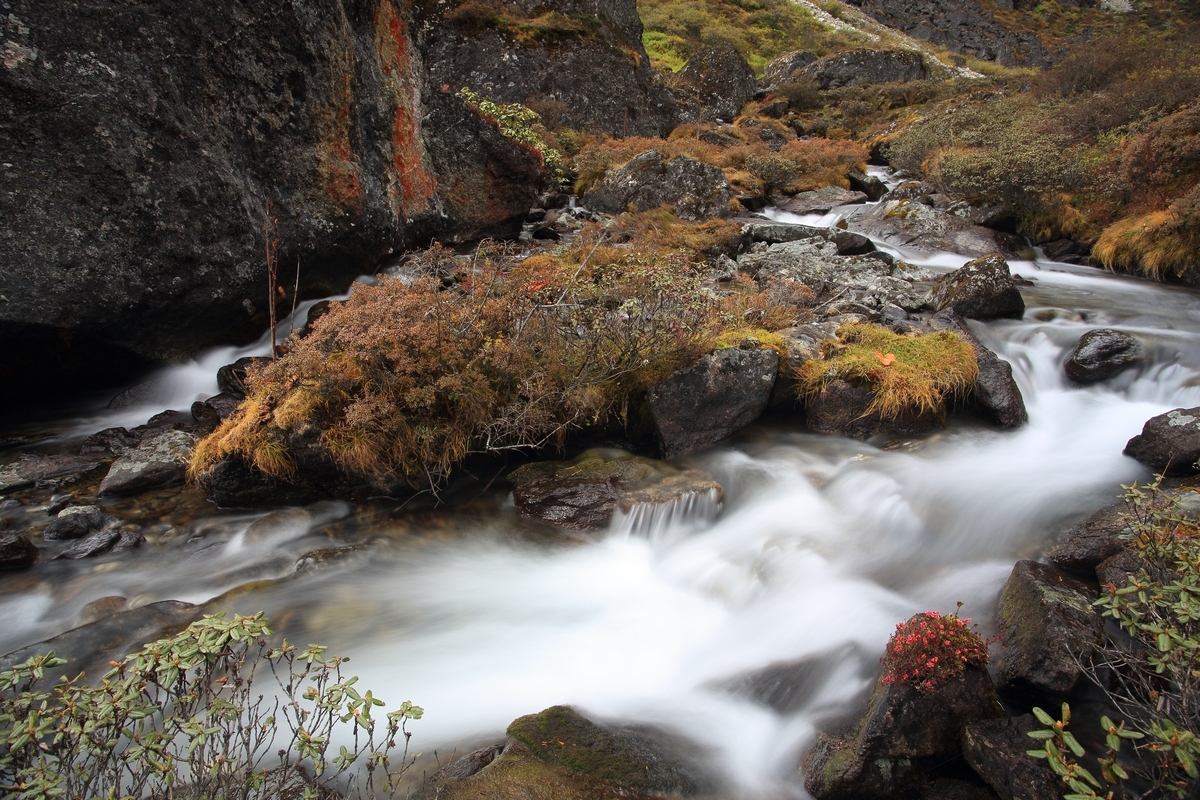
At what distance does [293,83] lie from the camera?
7445mm

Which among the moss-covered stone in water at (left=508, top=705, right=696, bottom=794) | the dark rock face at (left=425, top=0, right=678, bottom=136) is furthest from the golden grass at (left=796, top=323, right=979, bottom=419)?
the dark rock face at (left=425, top=0, right=678, bottom=136)

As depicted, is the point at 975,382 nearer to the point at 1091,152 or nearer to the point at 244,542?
the point at 244,542

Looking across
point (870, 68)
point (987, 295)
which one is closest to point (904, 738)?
point (987, 295)

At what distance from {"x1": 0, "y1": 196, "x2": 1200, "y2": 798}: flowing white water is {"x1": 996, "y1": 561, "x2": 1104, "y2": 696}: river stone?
1.30ft

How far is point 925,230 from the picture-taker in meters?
12.9

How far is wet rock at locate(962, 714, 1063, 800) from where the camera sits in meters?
2.74

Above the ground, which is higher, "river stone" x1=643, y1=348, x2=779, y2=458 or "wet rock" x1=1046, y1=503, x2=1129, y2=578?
"river stone" x1=643, y1=348, x2=779, y2=458

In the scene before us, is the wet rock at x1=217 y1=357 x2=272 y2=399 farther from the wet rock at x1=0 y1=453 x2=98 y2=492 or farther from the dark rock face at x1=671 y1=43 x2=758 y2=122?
the dark rock face at x1=671 y1=43 x2=758 y2=122

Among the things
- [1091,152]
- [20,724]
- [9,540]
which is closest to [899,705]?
[20,724]

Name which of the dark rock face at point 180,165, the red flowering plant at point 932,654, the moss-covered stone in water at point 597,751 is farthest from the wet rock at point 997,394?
the dark rock face at point 180,165

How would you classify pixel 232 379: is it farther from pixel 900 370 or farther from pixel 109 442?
pixel 900 370

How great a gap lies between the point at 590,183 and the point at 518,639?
13543 mm

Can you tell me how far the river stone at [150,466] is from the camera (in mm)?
5723

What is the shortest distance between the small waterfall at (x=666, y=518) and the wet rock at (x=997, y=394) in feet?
11.1
